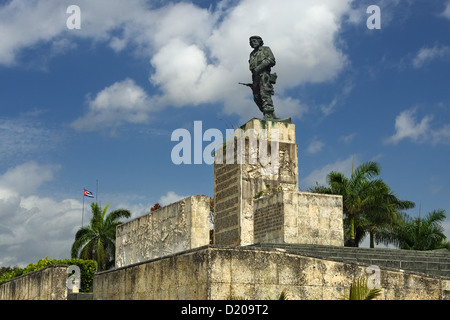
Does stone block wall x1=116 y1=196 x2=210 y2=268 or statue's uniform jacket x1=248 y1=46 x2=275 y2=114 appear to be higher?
statue's uniform jacket x1=248 y1=46 x2=275 y2=114

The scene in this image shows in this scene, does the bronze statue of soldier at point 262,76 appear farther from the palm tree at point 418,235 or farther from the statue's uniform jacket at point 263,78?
the palm tree at point 418,235

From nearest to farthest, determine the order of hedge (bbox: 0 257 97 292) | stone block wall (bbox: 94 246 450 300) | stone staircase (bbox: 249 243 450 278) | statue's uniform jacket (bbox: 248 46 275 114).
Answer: stone block wall (bbox: 94 246 450 300), stone staircase (bbox: 249 243 450 278), statue's uniform jacket (bbox: 248 46 275 114), hedge (bbox: 0 257 97 292)

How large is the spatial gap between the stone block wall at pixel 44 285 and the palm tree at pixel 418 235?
17.1 m

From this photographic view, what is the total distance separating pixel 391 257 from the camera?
11.2m

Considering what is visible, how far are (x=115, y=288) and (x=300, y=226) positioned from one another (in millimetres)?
5804

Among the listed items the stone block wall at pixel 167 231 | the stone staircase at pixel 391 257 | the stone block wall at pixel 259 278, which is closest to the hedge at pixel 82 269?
the stone block wall at pixel 167 231

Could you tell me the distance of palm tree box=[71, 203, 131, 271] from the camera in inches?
1398

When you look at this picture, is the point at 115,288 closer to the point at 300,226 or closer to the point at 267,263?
the point at 267,263

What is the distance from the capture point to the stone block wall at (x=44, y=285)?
11000 mm

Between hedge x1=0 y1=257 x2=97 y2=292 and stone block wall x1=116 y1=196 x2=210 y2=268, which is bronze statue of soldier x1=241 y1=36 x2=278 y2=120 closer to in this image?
stone block wall x1=116 y1=196 x2=210 y2=268

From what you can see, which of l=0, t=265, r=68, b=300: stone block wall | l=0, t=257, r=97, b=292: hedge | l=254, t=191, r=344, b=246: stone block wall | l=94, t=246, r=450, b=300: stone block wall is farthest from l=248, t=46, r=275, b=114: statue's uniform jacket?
l=0, t=257, r=97, b=292: hedge

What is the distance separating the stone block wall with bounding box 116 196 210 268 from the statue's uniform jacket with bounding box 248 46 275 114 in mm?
3532
